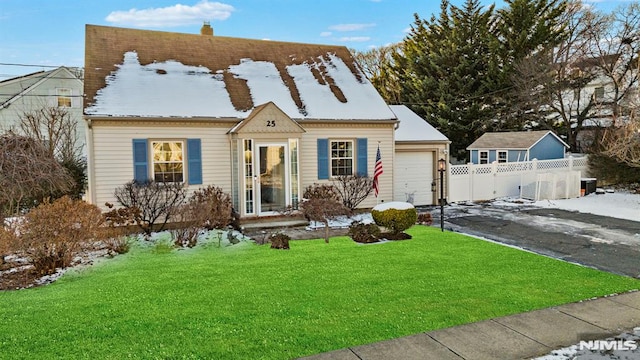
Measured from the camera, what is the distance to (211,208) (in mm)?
10750

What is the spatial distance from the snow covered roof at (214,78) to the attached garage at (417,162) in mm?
2118

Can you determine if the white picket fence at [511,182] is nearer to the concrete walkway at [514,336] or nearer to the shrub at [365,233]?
the shrub at [365,233]

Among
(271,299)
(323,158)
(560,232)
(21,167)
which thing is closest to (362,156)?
(323,158)

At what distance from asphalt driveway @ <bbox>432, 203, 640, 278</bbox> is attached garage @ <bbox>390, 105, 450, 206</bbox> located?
1294 millimetres

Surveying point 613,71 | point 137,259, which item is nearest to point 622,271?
point 137,259

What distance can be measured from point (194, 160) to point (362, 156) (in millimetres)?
5304

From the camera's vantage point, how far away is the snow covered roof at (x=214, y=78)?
39.3 feet

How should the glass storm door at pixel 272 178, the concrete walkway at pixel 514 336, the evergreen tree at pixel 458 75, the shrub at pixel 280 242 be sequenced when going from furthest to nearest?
the evergreen tree at pixel 458 75
the glass storm door at pixel 272 178
the shrub at pixel 280 242
the concrete walkway at pixel 514 336

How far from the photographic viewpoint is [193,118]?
11.8 metres

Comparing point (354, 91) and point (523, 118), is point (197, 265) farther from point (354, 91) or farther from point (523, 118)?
point (523, 118)

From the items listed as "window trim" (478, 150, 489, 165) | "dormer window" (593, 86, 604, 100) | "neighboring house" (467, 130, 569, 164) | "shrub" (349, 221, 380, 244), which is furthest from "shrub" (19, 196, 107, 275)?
"dormer window" (593, 86, 604, 100)

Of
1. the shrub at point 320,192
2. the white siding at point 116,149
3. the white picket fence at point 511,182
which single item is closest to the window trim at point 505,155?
the white picket fence at point 511,182

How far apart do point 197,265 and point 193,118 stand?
5.43m

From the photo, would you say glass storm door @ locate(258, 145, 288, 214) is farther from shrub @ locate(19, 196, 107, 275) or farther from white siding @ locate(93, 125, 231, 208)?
shrub @ locate(19, 196, 107, 275)
